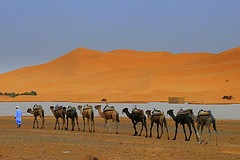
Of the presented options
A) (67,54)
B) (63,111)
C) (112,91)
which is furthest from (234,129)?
(67,54)

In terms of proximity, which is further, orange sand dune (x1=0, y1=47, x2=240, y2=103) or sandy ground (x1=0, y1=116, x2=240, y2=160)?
orange sand dune (x1=0, y1=47, x2=240, y2=103)

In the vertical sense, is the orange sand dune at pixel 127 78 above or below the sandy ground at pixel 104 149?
above

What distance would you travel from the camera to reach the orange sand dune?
96.3 meters

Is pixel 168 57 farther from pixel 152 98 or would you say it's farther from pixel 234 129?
pixel 234 129

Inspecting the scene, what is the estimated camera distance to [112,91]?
353 ft

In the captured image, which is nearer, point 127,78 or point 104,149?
point 104,149

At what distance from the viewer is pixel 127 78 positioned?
128 metres

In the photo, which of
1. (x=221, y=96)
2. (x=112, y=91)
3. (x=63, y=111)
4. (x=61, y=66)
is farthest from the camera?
(x=61, y=66)

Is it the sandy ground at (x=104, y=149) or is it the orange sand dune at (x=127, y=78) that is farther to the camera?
the orange sand dune at (x=127, y=78)

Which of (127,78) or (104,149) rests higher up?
(127,78)

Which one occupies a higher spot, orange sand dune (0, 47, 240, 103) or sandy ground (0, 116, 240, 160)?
orange sand dune (0, 47, 240, 103)

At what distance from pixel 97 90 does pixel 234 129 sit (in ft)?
266

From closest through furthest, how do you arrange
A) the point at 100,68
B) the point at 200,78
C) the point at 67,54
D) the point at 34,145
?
the point at 34,145
the point at 200,78
the point at 100,68
the point at 67,54

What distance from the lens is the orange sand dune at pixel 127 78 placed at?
96312 millimetres
